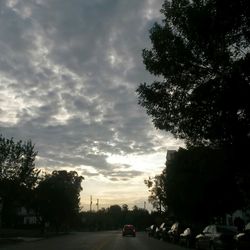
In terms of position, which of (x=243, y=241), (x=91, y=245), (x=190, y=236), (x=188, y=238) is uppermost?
(x=190, y=236)

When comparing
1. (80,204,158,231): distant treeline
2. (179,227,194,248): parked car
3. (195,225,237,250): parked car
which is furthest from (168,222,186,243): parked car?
(80,204,158,231): distant treeline

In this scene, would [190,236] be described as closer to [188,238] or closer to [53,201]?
[188,238]

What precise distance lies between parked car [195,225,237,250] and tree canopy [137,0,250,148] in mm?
5654

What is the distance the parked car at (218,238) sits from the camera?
25.3 meters

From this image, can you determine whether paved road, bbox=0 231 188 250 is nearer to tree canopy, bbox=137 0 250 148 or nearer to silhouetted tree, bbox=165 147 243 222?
silhouetted tree, bbox=165 147 243 222

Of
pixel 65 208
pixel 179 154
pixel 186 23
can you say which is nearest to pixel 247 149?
pixel 186 23

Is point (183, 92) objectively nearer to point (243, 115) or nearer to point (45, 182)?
point (243, 115)

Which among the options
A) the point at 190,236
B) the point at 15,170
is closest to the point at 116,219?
the point at 15,170

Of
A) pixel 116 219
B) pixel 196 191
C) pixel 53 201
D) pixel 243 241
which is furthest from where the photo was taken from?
pixel 116 219

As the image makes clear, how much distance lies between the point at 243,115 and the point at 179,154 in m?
27.3

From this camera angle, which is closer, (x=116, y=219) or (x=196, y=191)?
(x=196, y=191)

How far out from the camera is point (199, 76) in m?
19.9

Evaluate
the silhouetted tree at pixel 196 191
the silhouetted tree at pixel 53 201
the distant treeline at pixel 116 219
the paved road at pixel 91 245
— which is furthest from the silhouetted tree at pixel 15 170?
the distant treeline at pixel 116 219

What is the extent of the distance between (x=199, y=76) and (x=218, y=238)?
9.71 m
